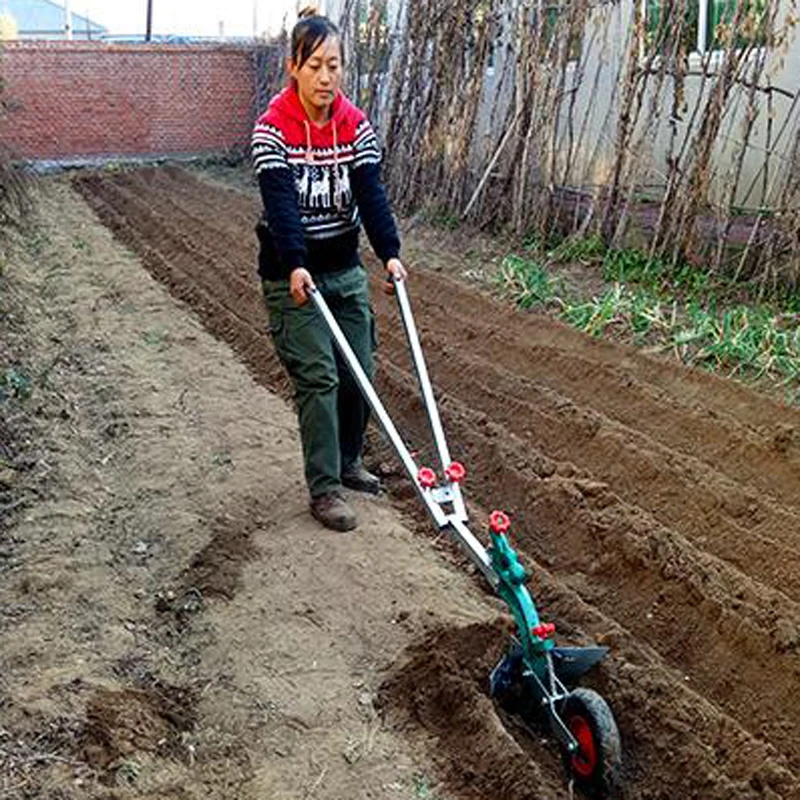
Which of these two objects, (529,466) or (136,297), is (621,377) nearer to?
(529,466)

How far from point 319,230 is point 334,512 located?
121cm

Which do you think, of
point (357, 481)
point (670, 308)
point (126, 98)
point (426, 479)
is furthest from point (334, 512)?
point (126, 98)

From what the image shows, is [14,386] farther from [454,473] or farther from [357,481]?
[454,473]

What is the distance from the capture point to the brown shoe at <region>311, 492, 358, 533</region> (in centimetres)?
491

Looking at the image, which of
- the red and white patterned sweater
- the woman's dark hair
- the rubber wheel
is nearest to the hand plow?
the rubber wheel

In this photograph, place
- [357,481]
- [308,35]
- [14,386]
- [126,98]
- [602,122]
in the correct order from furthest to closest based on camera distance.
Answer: [126,98] → [602,122] → [14,386] → [357,481] → [308,35]

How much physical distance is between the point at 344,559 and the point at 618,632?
3.85 ft

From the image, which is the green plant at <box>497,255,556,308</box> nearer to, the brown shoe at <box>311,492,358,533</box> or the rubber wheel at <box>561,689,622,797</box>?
the brown shoe at <box>311,492,358,533</box>

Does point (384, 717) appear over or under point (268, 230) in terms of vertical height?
under

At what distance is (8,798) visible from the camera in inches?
119

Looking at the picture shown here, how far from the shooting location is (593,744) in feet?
10.4

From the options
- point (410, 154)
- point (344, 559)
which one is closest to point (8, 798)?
point (344, 559)

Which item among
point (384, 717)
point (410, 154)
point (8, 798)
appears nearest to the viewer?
point (8, 798)

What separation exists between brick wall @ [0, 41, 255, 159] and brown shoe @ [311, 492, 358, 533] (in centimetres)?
1845
